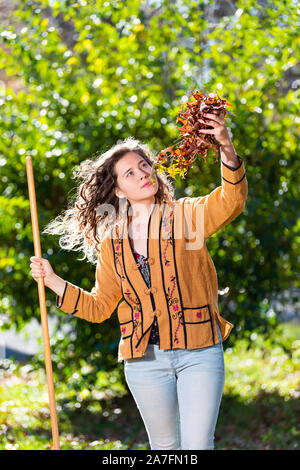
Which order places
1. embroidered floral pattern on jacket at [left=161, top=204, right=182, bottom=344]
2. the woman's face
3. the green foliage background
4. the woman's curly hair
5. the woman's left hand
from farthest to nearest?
the green foliage background < the woman's curly hair < the woman's face < embroidered floral pattern on jacket at [left=161, top=204, right=182, bottom=344] < the woman's left hand

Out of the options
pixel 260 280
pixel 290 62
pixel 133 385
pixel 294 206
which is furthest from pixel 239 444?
pixel 290 62

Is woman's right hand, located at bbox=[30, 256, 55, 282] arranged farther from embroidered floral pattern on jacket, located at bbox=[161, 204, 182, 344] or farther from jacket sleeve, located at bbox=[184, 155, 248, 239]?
jacket sleeve, located at bbox=[184, 155, 248, 239]

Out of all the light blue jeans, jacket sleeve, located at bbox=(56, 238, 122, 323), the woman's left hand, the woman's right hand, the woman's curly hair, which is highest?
the woman's left hand

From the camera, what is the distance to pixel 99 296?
3018 millimetres

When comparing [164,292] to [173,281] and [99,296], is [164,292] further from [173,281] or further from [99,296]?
[99,296]

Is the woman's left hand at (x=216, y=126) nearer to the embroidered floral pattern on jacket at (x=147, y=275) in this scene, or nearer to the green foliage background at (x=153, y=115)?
the embroidered floral pattern on jacket at (x=147, y=275)

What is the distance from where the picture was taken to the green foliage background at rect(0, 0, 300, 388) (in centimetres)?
494

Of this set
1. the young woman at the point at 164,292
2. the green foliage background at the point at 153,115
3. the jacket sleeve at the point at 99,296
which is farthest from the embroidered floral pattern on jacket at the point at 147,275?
the green foliage background at the point at 153,115

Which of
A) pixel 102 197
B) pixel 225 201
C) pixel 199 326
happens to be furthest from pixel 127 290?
pixel 225 201

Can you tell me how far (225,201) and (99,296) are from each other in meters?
0.79

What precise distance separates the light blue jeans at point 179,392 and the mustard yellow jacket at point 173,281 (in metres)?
0.06

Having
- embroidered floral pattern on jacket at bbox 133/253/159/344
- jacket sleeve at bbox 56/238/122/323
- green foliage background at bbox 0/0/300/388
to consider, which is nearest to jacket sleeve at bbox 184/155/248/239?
embroidered floral pattern on jacket at bbox 133/253/159/344

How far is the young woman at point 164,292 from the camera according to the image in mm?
2660

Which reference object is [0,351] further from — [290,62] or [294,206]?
[290,62]
